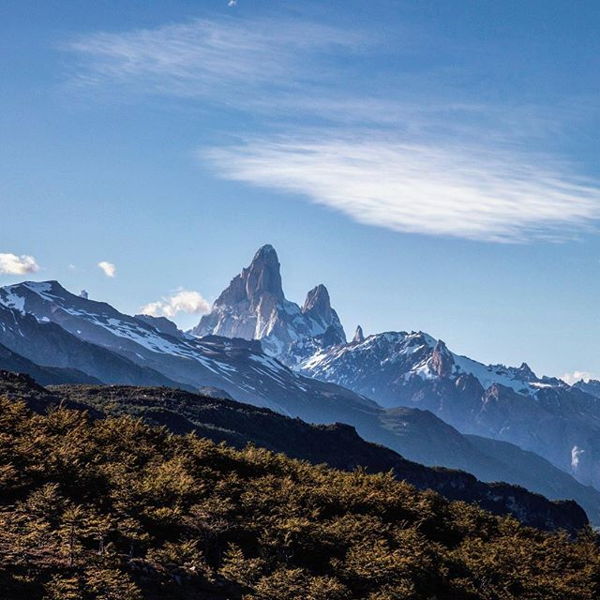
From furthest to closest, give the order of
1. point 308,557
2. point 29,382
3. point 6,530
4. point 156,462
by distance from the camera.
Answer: point 29,382
point 156,462
point 308,557
point 6,530

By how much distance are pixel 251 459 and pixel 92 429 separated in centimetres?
1406

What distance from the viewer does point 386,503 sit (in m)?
71.5

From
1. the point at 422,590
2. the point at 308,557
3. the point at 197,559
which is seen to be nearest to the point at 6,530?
the point at 197,559

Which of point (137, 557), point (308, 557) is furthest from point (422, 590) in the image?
point (137, 557)

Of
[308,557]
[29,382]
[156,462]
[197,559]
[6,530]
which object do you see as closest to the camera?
[6,530]

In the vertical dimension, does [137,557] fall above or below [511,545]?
below

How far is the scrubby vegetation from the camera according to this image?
4797 cm

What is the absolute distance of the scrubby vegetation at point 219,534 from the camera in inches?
1889

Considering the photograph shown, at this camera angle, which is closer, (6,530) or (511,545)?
(6,530)

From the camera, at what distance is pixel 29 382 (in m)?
161

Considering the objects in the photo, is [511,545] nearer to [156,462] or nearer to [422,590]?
[422,590]

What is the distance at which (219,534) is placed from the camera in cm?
5650

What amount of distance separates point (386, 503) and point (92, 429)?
1013 inches

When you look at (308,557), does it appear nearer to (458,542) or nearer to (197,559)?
(197,559)
